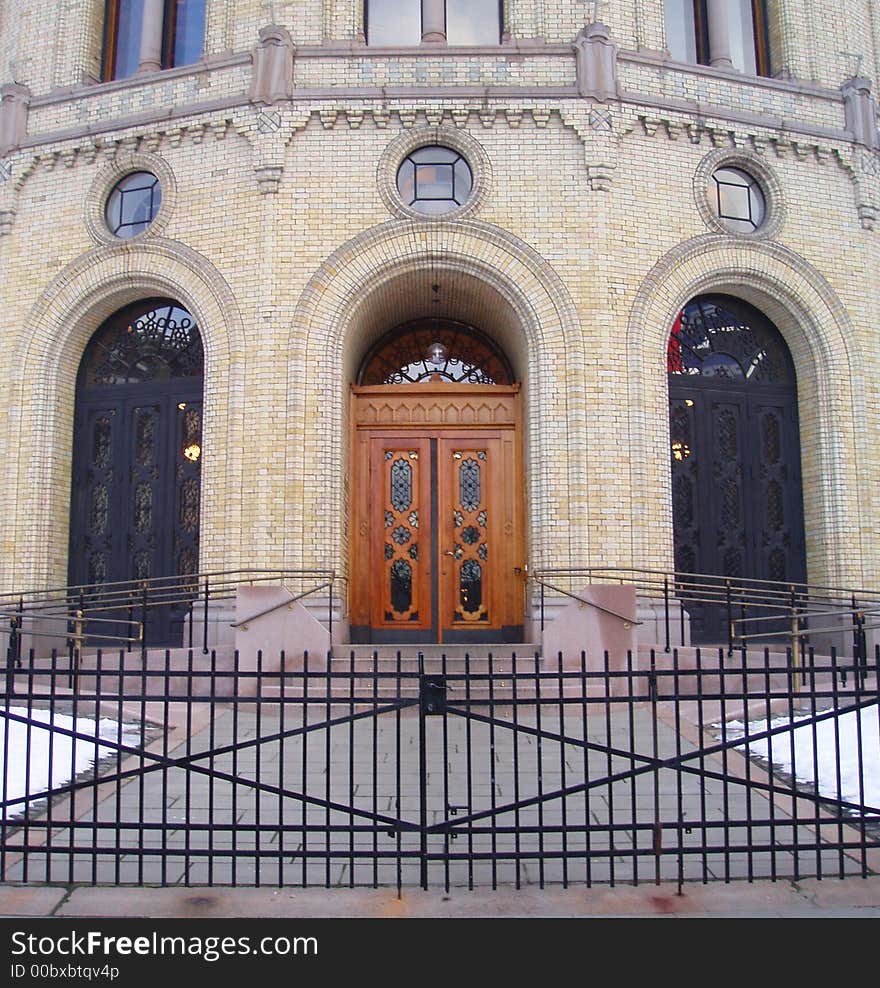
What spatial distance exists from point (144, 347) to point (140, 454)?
1758mm

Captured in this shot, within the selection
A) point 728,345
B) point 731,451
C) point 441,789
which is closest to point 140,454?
point 441,789

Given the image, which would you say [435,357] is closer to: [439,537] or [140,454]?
[439,537]

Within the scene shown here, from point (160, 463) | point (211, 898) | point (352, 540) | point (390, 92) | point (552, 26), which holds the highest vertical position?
point (552, 26)

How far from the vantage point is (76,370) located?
1366 cm

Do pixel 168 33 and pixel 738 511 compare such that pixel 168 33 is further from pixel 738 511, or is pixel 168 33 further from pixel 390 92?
pixel 738 511

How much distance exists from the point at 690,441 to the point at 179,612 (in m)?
8.30

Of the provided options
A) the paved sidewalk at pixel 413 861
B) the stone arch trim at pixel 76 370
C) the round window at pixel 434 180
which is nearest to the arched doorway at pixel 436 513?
the stone arch trim at pixel 76 370

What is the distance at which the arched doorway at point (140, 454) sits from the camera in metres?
12.9

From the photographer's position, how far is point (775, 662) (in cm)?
1134

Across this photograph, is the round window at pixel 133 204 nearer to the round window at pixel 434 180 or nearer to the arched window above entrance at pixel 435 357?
the round window at pixel 434 180

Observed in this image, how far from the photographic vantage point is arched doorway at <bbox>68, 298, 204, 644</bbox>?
12906 mm

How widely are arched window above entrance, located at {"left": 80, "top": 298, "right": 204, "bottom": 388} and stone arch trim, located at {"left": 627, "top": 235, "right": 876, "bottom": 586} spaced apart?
22.6 ft

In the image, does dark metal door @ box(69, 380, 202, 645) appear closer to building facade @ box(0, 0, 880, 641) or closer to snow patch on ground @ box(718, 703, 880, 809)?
building facade @ box(0, 0, 880, 641)

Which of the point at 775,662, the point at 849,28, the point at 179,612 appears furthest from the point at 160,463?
the point at 849,28
